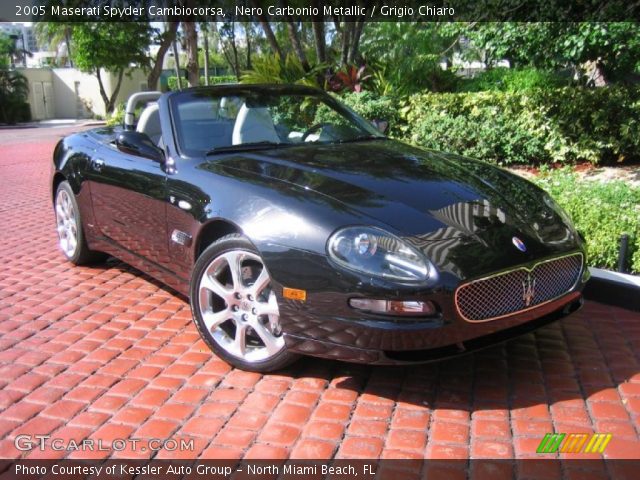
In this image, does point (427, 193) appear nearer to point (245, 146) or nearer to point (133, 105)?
point (245, 146)

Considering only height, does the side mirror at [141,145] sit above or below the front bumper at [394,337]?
above

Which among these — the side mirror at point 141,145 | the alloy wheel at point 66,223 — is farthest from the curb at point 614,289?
the alloy wheel at point 66,223

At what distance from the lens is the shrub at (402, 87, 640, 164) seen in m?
8.08

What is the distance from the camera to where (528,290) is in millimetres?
2895

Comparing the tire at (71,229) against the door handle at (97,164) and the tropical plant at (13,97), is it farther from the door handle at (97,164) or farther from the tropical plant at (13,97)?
the tropical plant at (13,97)

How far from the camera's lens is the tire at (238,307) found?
3.09 m

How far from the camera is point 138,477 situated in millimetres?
2434

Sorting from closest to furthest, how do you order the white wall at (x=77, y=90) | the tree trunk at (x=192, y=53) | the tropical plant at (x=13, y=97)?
the tree trunk at (x=192, y=53) < the tropical plant at (x=13, y=97) < the white wall at (x=77, y=90)

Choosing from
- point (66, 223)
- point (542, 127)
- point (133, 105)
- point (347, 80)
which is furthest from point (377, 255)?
point (347, 80)

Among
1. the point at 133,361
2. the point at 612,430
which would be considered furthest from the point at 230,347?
the point at 612,430

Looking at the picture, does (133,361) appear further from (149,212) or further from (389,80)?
(389,80)

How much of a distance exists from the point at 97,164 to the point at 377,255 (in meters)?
2.69

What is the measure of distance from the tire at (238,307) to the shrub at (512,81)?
40.9ft
